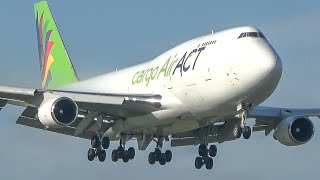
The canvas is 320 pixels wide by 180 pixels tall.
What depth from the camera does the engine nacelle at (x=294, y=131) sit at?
66.8 meters

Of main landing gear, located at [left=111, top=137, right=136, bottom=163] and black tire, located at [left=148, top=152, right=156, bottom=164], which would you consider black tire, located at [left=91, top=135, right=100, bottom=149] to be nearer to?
main landing gear, located at [left=111, top=137, right=136, bottom=163]

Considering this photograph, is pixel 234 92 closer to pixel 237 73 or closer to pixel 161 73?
pixel 237 73

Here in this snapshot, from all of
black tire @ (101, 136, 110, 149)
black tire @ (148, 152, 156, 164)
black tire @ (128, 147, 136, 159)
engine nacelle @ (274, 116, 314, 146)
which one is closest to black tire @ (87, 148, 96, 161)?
black tire @ (101, 136, 110, 149)

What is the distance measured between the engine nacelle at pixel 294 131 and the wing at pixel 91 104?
Result: 9.26 m

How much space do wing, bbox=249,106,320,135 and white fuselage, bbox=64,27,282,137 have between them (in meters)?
5.94

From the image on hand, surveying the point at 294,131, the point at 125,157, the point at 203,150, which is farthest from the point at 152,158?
the point at 294,131

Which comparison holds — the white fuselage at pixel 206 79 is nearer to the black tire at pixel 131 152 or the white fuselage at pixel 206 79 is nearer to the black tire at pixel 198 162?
the black tire at pixel 131 152

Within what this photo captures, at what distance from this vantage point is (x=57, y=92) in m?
63.0

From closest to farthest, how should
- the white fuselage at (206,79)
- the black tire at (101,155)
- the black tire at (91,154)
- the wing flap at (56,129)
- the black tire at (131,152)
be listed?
the white fuselage at (206,79) < the black tire at (101,155) < the black tire at (91,154) < the wing flap at (56,129) < the black tire at (131,152)

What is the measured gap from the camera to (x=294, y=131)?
220ft

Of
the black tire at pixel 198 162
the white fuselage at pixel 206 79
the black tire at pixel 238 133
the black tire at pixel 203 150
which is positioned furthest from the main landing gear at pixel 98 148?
the black tire at pixel 238 133

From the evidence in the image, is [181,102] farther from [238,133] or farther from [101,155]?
[101,155]

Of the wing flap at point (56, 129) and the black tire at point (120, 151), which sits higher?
the wing flap at point (56, 129)

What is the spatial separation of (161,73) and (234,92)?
5817 mm
